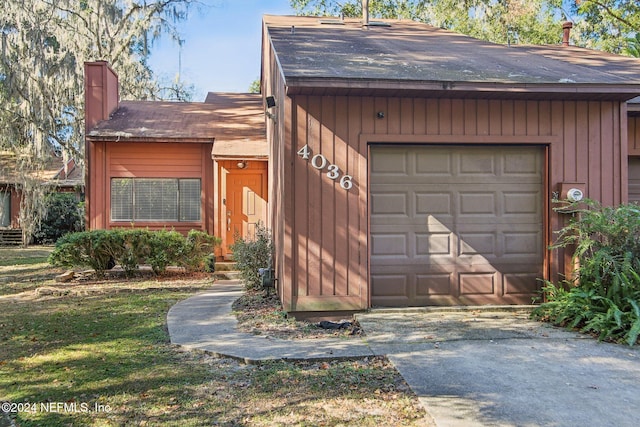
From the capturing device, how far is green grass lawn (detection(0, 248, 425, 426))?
11.2ft

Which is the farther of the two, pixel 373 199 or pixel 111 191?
pixel 111 191

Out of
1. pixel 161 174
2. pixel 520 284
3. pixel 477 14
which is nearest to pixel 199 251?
pixel 161 174

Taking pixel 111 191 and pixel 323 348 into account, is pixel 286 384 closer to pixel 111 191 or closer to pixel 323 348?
pixel 323 348

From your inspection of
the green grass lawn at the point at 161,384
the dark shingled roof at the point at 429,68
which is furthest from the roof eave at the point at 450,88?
the green grass lawn at the point at 161,384

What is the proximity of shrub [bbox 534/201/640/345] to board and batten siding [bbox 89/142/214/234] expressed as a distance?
8.42 m

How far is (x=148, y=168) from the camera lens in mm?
12328

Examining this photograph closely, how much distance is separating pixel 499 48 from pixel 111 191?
8.92 metres

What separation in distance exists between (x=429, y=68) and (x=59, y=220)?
1877 cm

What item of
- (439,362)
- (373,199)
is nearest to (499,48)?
(373,199)

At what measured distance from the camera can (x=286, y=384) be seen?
13.1ft

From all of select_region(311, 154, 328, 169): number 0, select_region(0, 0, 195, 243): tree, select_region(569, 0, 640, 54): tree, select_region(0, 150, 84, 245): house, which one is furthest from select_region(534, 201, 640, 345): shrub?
select_region(0, 150, 84, 245): house

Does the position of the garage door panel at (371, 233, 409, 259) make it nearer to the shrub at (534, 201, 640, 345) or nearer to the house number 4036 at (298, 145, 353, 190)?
the house number 4036 at (298, 145, 353, 190)

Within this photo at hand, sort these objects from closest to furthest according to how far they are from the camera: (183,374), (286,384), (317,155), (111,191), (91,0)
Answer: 1. (286,384)
2. (183,374)
3. (317,155)
4. (111,191)
5. (91,0)

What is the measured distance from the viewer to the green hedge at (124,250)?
9.74 metres
